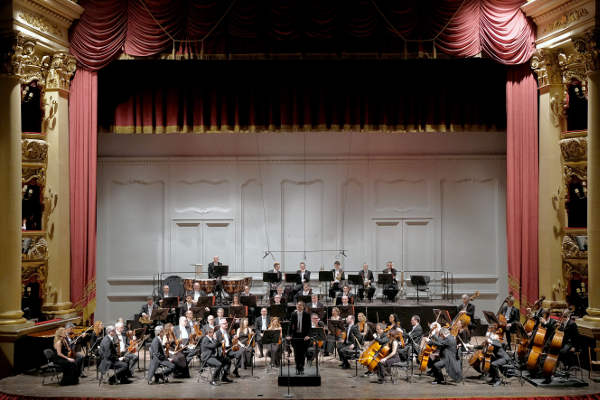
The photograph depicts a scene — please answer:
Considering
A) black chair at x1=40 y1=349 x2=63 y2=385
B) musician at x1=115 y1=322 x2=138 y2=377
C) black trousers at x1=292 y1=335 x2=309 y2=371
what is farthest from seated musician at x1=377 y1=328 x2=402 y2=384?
black chair at x1=40 y1=349 x2=63 y2=385

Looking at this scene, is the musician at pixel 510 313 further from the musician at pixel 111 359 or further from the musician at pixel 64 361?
the musician at pixel 64 361

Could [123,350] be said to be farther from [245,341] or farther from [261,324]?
[261,324]

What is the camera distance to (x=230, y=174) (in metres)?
17.3

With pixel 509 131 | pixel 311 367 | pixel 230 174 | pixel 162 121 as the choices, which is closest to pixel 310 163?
pixel 230 174

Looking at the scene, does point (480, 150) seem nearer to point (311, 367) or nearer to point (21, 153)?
point (311, 367)

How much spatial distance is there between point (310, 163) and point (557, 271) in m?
6.91

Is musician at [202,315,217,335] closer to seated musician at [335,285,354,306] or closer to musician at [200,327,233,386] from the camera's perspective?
musician at [200,327,233,386]

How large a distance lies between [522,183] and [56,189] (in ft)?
32.8

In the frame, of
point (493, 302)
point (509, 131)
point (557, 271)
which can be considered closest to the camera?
point (557, 271)

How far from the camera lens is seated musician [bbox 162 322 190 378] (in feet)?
37.1

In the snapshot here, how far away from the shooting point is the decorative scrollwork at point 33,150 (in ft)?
42.8

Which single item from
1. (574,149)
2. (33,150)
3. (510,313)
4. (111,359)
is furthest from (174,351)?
(574,149)

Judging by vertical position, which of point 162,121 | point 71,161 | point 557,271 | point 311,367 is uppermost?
point 162,121

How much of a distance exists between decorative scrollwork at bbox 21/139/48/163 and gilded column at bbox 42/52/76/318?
168mm
